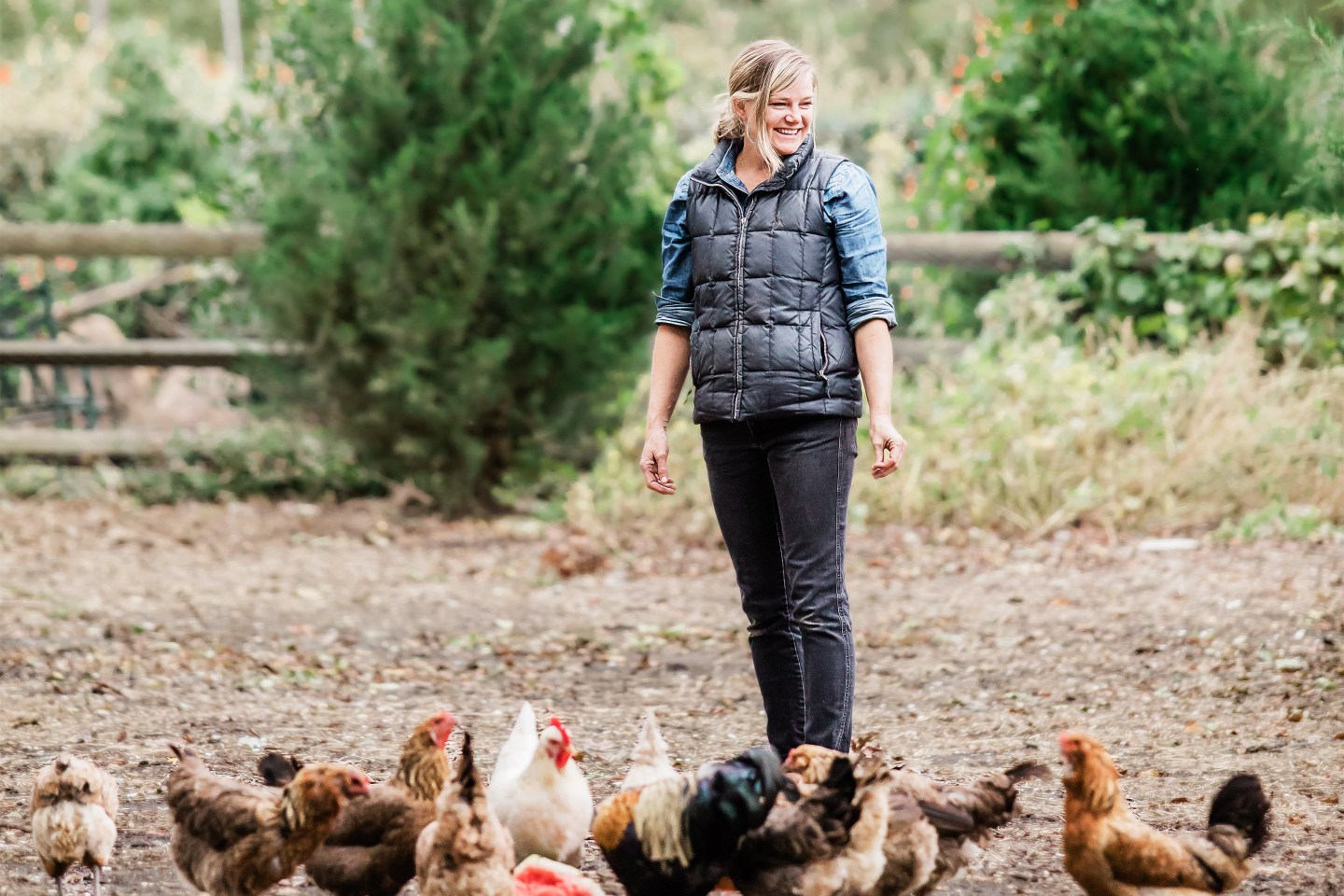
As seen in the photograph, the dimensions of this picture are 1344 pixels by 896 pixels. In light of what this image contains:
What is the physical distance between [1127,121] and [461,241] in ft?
13.9

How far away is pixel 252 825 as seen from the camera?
3.29 meters

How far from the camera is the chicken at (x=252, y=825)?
3219mm

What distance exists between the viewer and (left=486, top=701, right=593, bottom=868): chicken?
3.46 meters

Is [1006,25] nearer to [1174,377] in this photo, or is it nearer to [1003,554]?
[1174,377]

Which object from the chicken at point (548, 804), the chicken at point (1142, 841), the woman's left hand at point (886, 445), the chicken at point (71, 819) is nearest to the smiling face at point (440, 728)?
the chicken at point (548, 804)

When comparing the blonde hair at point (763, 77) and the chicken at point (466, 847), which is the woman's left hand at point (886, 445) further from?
the chicken at point (466, 847)

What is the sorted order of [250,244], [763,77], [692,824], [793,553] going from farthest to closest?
[250,244], [793,553], [763,77], [692,824]

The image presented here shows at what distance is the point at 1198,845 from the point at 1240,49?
7398 millimetres

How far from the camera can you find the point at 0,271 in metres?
11.2

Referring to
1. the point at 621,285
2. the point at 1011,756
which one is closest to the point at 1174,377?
the point at 621,285

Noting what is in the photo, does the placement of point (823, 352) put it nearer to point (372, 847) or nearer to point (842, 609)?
point (842, 609)

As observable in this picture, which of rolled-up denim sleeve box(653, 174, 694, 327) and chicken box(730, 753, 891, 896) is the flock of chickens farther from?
rolled-up denim sleeve box(653, 174, 694, 327)

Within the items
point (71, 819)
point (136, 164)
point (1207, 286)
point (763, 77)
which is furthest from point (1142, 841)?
point (136, 164)

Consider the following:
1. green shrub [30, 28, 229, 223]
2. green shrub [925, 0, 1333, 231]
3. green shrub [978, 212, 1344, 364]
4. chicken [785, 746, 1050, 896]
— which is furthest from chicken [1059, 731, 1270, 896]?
green shrub [30, 28, 229, 223]
